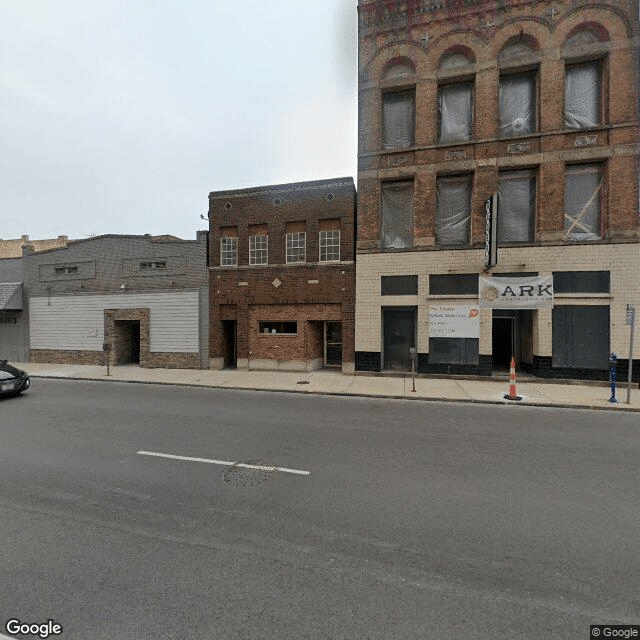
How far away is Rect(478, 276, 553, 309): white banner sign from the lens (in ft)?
41.2

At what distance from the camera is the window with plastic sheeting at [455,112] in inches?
540

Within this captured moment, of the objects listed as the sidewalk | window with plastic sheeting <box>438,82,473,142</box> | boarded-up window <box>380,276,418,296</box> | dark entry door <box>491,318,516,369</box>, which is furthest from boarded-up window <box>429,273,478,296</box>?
window with plastic sheeting <box>438,82,473,142</box>

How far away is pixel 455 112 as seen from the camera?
13828mm

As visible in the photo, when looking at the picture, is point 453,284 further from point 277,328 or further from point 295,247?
point 277,328

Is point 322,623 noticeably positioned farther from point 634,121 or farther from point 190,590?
point 634,121

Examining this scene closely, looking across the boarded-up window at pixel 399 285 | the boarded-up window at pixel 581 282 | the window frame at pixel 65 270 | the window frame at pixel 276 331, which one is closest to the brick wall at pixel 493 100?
the boarded-up window at pixel 399 285

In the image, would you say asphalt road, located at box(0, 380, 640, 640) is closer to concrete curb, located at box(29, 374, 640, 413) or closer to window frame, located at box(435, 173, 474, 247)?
concrete curb, located at box(29, 374, 640, 413)

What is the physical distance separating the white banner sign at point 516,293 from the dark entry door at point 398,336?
274cm

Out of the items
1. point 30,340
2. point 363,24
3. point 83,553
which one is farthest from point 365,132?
point 30,340

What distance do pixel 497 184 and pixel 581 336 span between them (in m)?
6.37


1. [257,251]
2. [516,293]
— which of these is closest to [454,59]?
[516,293]

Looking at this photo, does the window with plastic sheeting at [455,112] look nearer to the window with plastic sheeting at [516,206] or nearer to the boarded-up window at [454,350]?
the window with plastic sheeting at [516,206]

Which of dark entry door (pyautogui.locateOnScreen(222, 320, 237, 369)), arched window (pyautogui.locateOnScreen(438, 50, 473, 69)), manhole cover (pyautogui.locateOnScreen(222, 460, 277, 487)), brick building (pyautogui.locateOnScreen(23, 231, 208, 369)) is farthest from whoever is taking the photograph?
dark entry door (pyautogui.locateOnScreen(222, 320, 237, 369))

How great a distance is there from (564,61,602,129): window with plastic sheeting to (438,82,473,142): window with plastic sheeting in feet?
10.9
